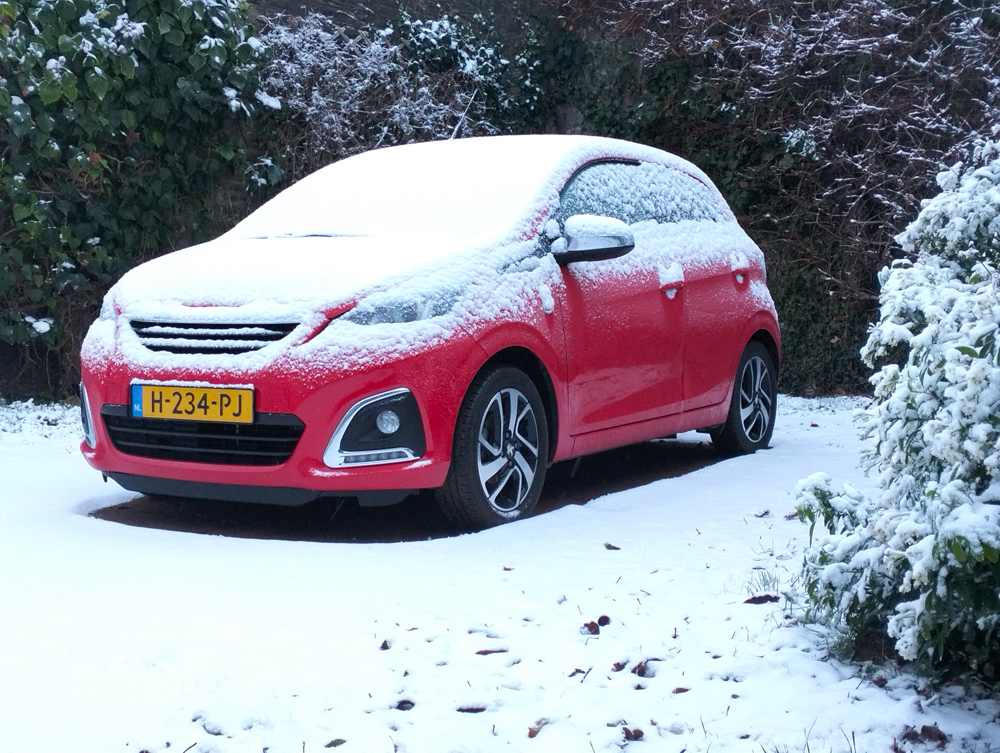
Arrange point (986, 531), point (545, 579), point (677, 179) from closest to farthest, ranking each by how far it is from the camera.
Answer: point (986, 531) → point (545, 579) → point (677, 179)

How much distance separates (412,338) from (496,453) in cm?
60

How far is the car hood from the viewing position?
4.31 meters

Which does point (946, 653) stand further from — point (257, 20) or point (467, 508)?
point (257, 20)

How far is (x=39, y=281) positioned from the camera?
7.78m

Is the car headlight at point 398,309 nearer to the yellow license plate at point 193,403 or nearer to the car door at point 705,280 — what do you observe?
the yellow license plate at point 193,403

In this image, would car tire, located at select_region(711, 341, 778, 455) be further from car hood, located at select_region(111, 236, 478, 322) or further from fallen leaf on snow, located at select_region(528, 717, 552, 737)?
fallen leaf on snow, located at select_region(528, 717, 552, 737)

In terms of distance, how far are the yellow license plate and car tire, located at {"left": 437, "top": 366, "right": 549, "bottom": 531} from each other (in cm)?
76

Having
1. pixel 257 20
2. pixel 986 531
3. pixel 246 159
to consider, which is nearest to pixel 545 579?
pixel 986 531

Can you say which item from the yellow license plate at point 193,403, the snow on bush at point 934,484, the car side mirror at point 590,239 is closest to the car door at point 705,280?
the car side mirror at point 590,239

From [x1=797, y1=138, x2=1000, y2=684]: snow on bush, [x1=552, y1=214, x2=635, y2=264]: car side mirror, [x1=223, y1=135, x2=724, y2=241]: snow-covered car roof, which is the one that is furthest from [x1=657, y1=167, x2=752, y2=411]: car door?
[x1=797, y1=138, x2=1000, y2=684]: snow on bush

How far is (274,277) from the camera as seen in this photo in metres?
4.42

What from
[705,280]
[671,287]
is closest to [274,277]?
[671,287]

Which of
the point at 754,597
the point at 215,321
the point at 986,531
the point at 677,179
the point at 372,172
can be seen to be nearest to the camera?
the point at 986,531

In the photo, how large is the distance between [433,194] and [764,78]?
5.06m
